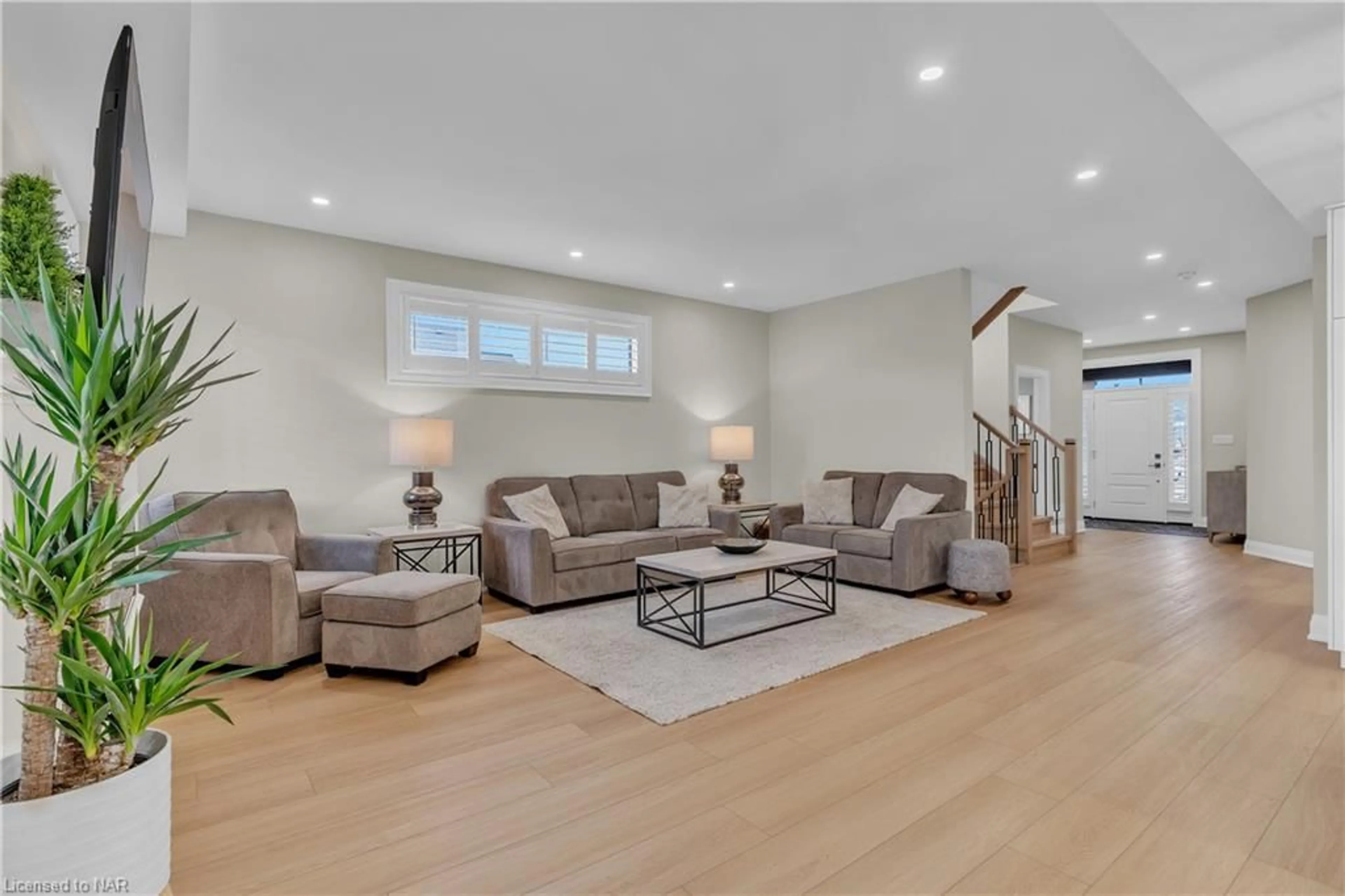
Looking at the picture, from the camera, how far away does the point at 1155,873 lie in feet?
5.46

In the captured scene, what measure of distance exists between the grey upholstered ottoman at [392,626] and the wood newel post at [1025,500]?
5.33m

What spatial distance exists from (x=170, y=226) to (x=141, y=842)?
386 cm

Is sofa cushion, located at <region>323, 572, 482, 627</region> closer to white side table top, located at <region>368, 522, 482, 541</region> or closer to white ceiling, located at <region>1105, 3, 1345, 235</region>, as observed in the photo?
white side table top, located at <region>368, 522, 482, 541</region>

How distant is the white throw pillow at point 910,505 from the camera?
5098 millimetres

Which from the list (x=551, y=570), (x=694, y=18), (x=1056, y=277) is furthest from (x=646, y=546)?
(x=1056, y=277)

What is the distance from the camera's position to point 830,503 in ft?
18.7

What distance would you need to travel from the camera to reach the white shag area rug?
2.94 meters

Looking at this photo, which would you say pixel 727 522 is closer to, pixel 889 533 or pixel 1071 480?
pixel 889 533

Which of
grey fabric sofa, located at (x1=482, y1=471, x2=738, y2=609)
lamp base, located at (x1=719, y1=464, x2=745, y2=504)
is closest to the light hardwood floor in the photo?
grey fabric sofa, located at (x1=482, y1=471, x2=738, y2=609)

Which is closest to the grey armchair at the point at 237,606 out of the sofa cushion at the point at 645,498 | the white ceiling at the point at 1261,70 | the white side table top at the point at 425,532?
the white side table top at the point at 425,532

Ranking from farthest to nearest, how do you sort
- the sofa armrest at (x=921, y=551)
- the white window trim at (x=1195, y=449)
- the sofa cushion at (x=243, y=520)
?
the white window trim at (x=1195, y=449) < the sofa armrest at (x=921, y=551) < the sofa cushion at (x=243, y=520)

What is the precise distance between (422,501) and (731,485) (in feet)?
9.65

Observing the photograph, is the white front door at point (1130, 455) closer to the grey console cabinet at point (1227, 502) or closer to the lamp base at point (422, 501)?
the grey console cabinet at point (1227, 502)

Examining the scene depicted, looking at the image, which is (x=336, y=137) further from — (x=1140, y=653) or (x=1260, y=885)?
(x=1140, y=653)
